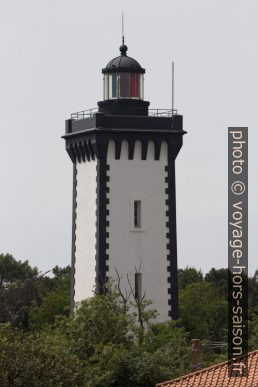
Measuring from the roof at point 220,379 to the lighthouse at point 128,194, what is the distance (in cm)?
2392

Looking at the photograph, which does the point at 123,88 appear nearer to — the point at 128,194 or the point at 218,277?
the point at 128,194

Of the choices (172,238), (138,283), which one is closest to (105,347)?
(138,283)

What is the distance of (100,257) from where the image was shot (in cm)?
8494

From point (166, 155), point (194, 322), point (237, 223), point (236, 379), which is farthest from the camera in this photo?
point (194, 322)

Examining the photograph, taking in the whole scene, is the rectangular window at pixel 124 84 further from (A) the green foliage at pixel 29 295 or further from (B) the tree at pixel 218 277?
(B) the tree at pixel 218 277

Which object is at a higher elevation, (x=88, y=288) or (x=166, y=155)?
(x=166, y=155)

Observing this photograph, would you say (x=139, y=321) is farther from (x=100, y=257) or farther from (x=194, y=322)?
(x=194, y=322)

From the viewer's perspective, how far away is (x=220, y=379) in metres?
59.7

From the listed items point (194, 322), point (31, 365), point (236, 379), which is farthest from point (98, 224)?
point (236, 379)

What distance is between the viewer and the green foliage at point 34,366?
68.8 meters

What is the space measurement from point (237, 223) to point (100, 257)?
21.5 m

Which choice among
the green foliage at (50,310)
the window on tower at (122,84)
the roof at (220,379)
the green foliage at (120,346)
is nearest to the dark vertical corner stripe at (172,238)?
the window on tower at (122,84)

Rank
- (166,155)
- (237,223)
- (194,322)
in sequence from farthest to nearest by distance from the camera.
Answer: (194,322), (166,155), (237,223)

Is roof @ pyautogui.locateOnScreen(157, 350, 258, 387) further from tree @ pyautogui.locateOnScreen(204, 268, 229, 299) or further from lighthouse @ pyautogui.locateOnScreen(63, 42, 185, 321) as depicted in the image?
tree @ pyautogui.locateOnScreen(204, 268, 229, 299)
